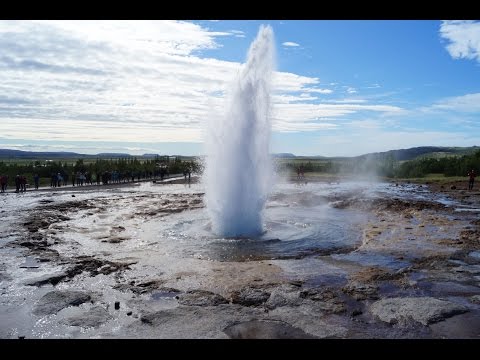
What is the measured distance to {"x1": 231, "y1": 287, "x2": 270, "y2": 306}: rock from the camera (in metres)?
7.53

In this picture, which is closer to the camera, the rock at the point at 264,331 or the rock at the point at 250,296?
the rock at the point at 264,331

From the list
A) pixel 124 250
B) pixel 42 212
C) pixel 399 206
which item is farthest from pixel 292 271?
pixel 399 206

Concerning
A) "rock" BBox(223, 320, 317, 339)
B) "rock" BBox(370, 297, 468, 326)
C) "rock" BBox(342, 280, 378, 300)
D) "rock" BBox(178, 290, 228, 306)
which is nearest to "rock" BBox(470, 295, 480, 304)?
"rock" BBox(370, 297, 468, 326)

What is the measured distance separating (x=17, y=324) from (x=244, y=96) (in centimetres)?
1155

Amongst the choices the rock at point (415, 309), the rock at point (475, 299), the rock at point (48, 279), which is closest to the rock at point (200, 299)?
the rock at point (415, 309)

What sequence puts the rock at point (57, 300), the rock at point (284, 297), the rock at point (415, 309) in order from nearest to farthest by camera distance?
1. the rock at point (415, 309)
2. the rock at point (57, 300)
3. the rock at point (284, 297)

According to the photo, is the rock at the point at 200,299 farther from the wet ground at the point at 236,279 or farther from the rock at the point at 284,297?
the rock at the point at 284,297

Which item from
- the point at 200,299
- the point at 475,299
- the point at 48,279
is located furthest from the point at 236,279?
the point at 475,299

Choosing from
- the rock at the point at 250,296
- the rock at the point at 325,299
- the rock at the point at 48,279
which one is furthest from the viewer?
the rock at the point at 48,279

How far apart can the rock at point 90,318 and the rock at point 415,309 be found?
4755 millimetres

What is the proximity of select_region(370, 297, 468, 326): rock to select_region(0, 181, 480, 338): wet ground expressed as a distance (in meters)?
0.03

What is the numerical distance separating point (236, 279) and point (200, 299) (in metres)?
1.43

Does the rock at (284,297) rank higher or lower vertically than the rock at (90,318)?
higher

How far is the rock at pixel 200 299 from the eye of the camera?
746cm
